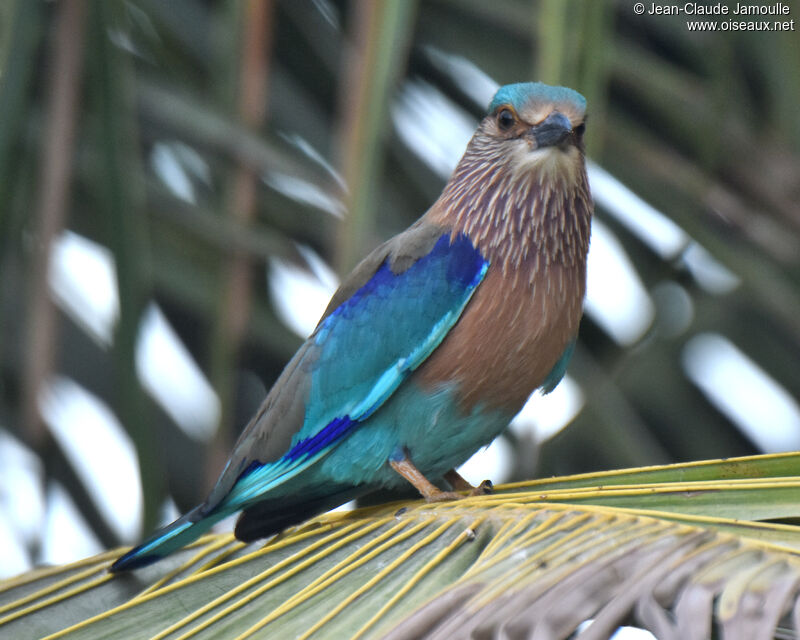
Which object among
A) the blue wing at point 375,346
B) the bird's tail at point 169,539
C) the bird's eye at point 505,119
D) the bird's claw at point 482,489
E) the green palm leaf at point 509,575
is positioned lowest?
the green palm leaf at point 509,575

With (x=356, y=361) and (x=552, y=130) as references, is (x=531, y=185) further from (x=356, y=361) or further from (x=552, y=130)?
(x=356, y=361)

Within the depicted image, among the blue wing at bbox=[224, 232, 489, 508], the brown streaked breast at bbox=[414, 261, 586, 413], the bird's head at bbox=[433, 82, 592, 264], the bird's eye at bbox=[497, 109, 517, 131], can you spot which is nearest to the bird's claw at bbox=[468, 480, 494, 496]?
the brown streaked breast at bbox=[414, 261, 586, 413]

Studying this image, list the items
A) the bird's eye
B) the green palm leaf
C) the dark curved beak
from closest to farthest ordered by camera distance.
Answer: the green palm leaf → the dark curved beak → the bird's eye

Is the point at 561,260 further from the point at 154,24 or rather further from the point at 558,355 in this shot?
the point at 154,24

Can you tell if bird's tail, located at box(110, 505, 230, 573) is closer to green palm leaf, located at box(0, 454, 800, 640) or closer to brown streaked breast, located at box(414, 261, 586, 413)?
green palm leaf, located at box(0, 454, 800, 640)

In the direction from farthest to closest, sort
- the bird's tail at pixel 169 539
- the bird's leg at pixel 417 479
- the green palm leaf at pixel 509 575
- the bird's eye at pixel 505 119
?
1. the bird's eye at pixel 505 119
2. the bird's leg at pixel 417 479
3. the bird's tail at pixel 169 539
4. the green palm leaf at pixel 509 575

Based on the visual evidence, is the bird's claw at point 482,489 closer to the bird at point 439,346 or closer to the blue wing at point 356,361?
the bird at point 439,346

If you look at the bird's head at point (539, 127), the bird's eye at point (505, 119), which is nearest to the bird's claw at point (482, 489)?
the bird's head at point (539, 127)
